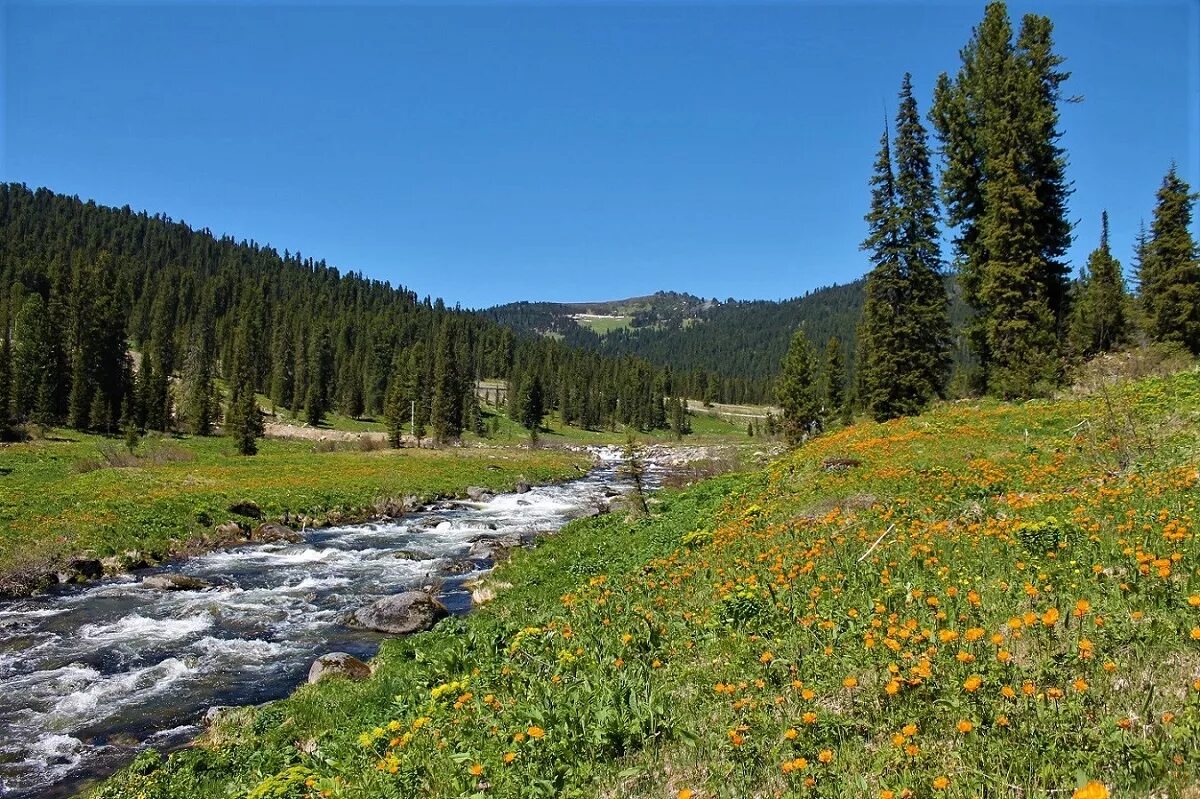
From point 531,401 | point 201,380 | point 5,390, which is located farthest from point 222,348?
point 5,390

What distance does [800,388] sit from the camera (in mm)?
45562

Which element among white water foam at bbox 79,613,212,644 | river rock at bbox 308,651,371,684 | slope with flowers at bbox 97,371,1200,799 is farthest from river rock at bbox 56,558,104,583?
slope with flowers at bbox 97,371,1200,799

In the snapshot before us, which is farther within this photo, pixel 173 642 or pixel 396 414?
pixel 396 414

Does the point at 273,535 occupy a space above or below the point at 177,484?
below

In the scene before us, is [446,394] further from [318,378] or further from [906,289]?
[906,289]

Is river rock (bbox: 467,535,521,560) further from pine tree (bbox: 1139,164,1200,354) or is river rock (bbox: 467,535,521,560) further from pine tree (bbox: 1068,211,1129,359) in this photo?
pine tree (bbox: 1068,211,1129,359)

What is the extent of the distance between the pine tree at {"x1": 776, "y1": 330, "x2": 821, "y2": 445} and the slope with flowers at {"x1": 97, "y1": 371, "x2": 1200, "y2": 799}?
3360cm

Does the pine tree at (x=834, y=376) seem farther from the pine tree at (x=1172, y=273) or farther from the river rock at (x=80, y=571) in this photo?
the river rock at (x=80, y=571)

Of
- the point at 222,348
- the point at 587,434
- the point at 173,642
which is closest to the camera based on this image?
the point at 173,642

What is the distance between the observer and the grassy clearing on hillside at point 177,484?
20.1 meters

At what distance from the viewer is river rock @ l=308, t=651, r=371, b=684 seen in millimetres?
10703

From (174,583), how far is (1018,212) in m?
31.6

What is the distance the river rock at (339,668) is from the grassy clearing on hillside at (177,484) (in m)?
11.2

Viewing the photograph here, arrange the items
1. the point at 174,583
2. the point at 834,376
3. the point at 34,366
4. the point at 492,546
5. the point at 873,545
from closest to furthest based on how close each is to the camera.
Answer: the point at 873,545 < the point at 174,583 < the point at 492,546 < the point at 34,366 < the point at 834,376
